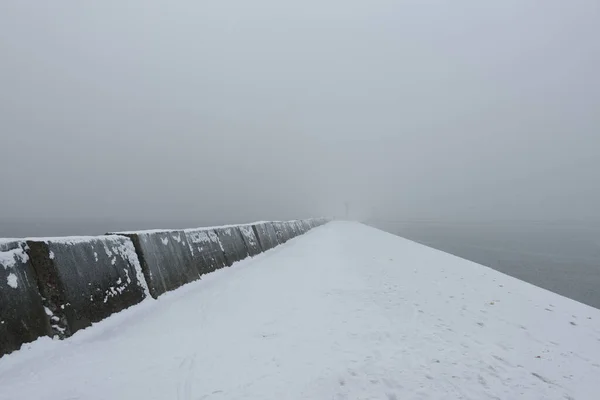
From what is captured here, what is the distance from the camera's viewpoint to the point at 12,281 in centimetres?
218

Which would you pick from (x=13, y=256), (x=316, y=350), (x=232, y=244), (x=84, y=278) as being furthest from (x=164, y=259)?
(x=232, y=244)

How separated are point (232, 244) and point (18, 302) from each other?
16.0ft

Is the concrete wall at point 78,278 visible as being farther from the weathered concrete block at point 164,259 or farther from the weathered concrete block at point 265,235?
the weathered concrete block at point 265,235

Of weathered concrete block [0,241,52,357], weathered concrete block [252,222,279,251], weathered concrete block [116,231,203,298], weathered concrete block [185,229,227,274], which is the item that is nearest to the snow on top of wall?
weathered concrete block [0,241,52,357]

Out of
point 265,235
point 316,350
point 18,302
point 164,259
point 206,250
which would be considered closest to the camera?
point 18,302

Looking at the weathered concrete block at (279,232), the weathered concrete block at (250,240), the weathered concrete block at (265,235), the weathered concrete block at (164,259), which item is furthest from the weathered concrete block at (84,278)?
the weathered concrete block at (279,232)

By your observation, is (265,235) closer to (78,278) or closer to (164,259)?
(164,259)

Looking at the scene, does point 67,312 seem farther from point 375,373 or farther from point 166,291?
point 375,373

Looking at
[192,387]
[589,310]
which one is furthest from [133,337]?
[589,310]

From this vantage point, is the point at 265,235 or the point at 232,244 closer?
the point at 232,244

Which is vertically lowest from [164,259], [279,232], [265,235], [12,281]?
[279,232]

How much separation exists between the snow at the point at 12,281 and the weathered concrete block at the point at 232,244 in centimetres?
407

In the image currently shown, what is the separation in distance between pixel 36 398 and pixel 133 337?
875mm

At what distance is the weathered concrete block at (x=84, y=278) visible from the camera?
2438mm
